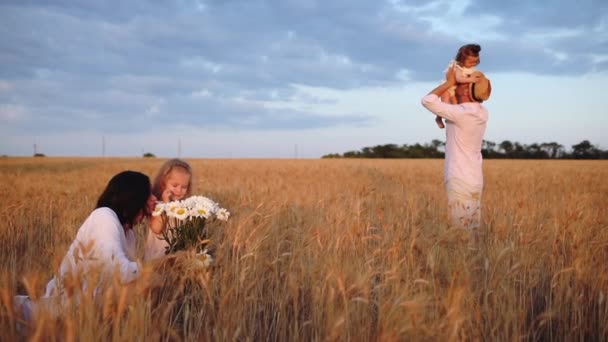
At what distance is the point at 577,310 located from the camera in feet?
8.08

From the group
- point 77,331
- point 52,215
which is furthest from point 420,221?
point 52,215

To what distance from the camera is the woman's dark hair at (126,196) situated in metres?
2.86

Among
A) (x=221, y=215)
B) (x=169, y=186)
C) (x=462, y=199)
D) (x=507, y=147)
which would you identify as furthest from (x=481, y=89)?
(x=507, y=147)

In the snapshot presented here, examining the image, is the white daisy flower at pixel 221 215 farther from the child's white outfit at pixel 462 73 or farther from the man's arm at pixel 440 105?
the child's white outfit at pixel 462 73

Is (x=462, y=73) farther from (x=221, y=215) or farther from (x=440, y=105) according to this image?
(x=221, y=215)

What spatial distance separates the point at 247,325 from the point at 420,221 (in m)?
2.40

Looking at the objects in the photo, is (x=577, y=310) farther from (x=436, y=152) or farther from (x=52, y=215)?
(x=436, y=152)

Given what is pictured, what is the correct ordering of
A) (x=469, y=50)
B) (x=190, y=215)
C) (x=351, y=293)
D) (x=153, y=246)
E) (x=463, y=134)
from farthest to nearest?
(x=463, y=134) < (x=469, y=50) < (x=153, y=246) < (x=190, y=215) < (x=351, y=293)

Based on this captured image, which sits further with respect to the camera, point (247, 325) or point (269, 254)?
point (269, 254)

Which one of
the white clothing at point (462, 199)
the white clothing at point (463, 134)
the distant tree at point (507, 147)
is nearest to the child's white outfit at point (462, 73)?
the white clothing at point (463, 134)

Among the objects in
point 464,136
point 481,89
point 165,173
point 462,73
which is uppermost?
point 462,73

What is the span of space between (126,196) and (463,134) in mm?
2879

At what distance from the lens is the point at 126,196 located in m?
2.87

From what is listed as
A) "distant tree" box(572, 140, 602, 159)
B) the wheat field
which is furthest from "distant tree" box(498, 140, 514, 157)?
the wheat field
